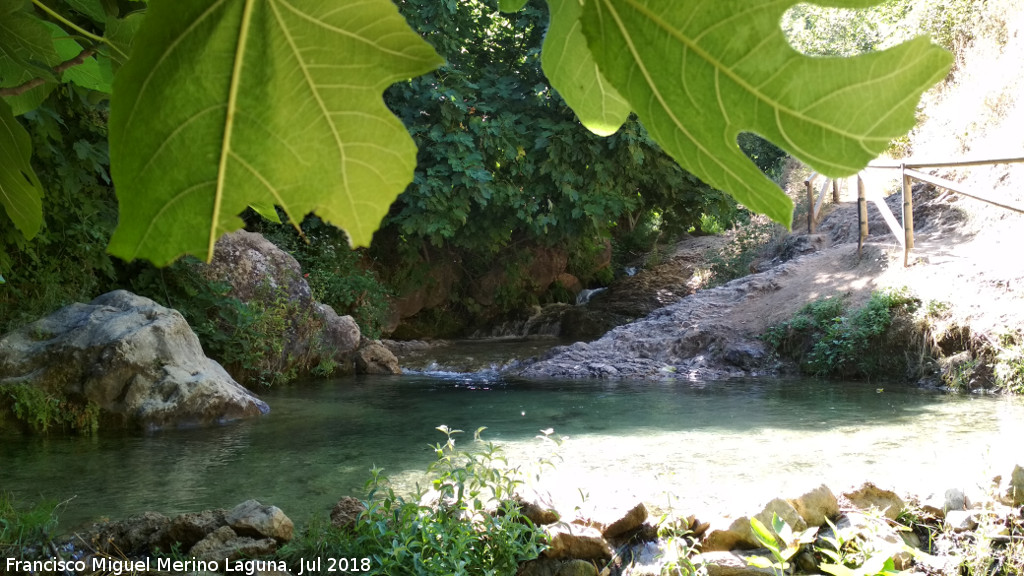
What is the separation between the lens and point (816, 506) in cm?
325

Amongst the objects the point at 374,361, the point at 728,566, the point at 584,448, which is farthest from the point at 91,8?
the point at 374,361

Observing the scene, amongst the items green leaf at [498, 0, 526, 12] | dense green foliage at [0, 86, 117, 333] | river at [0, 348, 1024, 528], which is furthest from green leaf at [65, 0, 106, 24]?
dense green foliage at [0, 86, 117, 333]

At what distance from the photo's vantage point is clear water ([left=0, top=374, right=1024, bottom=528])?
152 inches

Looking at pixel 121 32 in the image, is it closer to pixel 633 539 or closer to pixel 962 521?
pixel 633 539

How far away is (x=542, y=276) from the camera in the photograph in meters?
12.7

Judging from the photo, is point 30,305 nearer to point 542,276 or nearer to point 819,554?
point 819,554

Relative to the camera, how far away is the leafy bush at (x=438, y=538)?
2.60m

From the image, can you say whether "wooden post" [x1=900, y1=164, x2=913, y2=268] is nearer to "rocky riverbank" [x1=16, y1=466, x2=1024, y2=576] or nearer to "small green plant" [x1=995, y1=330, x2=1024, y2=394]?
"small green plant" [x1=995, y1=330, x2=1024, y2=394]

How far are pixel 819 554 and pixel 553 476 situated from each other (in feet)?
4.72

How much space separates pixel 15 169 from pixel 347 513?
2.76 metres

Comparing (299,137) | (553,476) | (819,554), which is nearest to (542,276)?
(553,476)

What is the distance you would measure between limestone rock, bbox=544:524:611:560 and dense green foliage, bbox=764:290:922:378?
210 inches

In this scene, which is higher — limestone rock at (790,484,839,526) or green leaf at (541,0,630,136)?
green leaf at (541,0,630,136)

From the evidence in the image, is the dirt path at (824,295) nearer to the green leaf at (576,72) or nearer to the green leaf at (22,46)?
the green leaf at (576,72)
